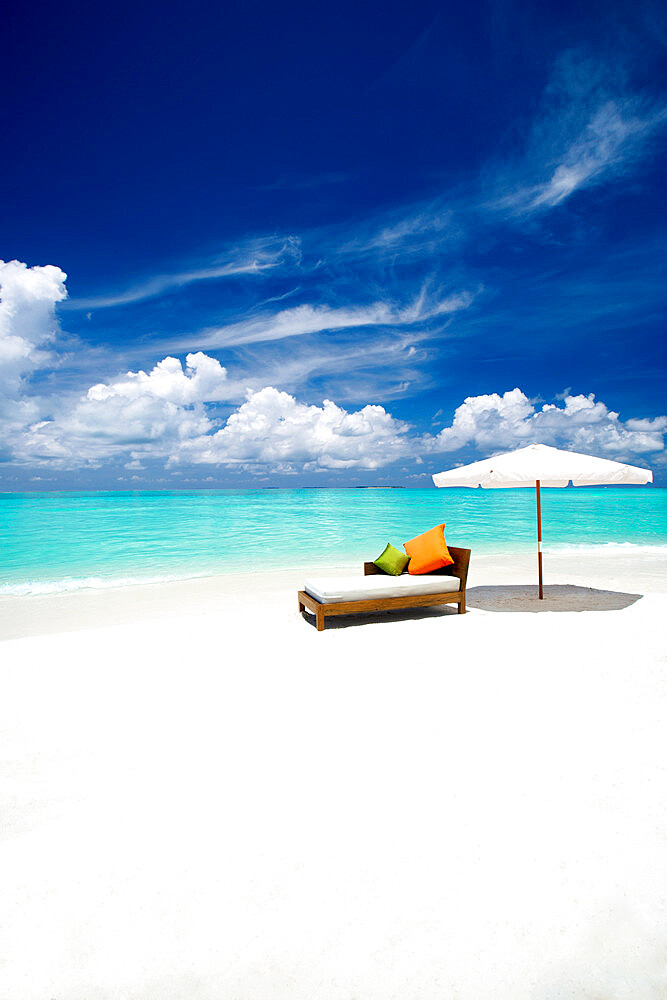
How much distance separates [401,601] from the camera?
19.3ft

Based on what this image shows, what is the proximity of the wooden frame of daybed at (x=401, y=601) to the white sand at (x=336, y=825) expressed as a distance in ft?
2.98

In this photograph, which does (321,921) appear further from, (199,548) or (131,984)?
(199,548)

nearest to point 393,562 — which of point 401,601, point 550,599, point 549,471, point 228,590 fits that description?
point 401,601

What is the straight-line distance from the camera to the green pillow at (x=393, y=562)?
657 centimetres

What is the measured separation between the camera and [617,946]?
1.68 m

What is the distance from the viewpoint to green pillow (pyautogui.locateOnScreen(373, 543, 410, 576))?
657 cm

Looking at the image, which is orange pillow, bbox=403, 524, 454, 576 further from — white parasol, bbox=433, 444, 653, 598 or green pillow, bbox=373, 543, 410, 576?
white parasol, bbox=433, 444, 653, 598

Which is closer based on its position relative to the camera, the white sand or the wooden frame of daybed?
the white sand

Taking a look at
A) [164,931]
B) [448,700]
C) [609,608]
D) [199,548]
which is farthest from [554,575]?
[199,548]

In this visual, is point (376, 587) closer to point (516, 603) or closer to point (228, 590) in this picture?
point (516, 603)

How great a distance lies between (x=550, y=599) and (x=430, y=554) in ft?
6.50

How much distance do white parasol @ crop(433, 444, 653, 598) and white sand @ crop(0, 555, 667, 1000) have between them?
2.20 m

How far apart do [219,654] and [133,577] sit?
6.75m

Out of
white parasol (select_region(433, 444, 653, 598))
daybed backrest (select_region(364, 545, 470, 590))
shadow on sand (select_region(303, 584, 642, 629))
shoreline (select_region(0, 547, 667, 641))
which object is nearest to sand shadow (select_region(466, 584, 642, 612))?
shadow on sand (select_region(303, 584, 642, 629))
